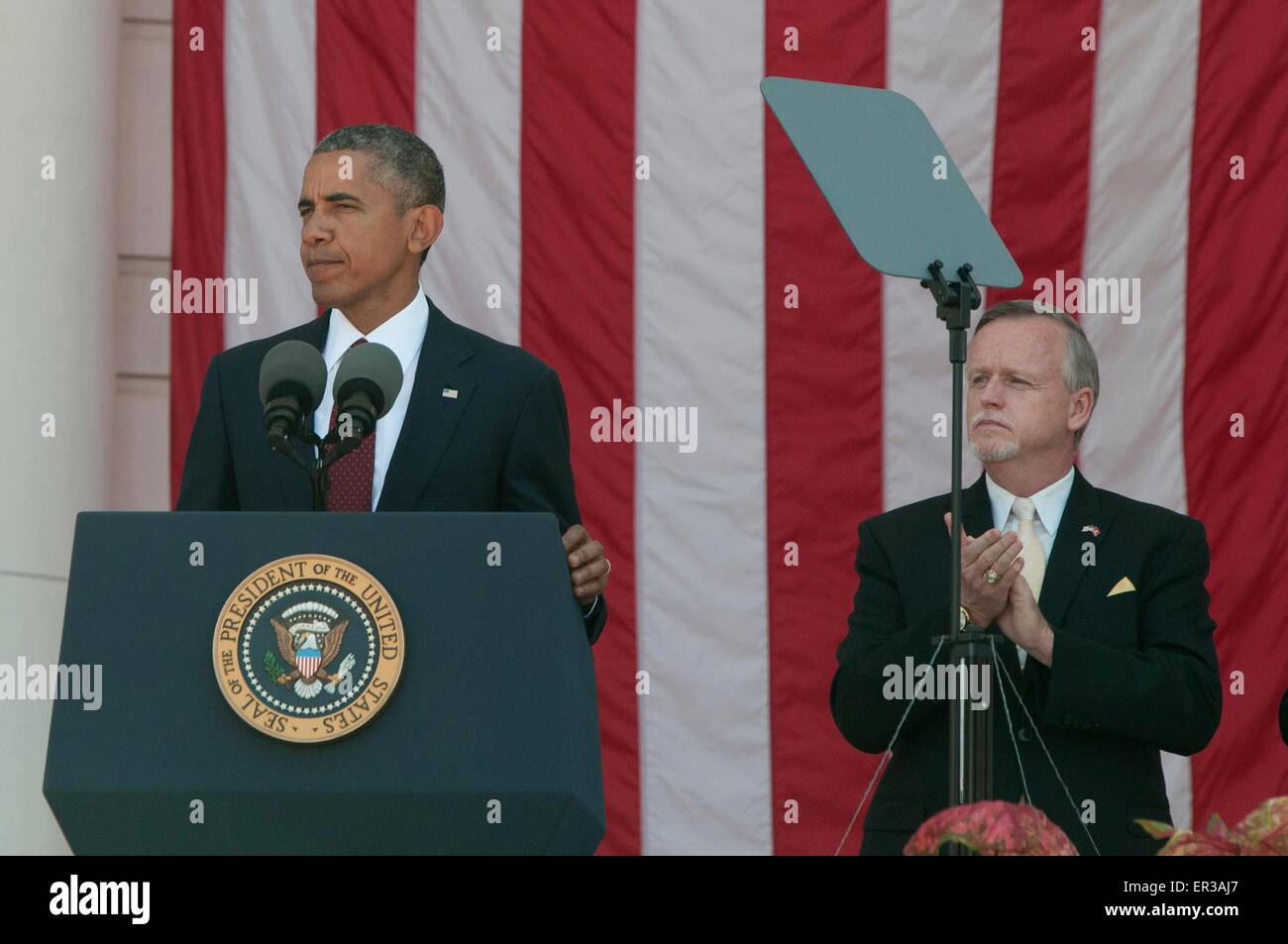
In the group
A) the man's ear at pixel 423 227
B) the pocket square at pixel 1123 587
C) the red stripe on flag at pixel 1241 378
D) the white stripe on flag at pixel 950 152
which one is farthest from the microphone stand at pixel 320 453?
the red stripe on flag at pixel 1241 378

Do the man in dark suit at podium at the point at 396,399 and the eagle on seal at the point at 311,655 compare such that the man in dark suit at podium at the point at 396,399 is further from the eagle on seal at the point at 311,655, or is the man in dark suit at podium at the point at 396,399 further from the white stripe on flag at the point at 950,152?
the white stripe on flag at the point at 950,152

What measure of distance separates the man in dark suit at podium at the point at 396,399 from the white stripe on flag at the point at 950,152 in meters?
2.20

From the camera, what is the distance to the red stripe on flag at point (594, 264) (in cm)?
520

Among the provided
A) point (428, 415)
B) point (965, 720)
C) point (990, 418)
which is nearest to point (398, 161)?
point (428, 415)

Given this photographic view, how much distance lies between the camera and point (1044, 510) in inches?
135

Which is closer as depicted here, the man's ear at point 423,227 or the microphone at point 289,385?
the microphone at point 289,385

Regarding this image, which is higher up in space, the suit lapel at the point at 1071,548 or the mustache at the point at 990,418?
the mustache at the point at 990,418

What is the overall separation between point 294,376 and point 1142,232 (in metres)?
3.50

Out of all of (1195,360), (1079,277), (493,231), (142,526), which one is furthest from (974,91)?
(142,526)

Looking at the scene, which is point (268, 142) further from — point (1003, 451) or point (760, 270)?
point (1003, 451)
